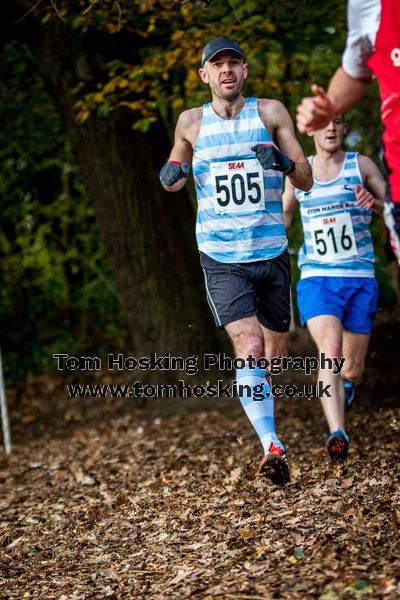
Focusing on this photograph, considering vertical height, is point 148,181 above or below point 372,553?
above

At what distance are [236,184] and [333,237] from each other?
1106 millimetres

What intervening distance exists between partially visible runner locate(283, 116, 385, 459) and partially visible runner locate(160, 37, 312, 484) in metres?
0.78

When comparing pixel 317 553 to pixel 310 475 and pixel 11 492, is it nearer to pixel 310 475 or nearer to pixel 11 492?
pixel 310 475

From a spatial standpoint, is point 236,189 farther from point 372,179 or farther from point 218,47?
point 372,179

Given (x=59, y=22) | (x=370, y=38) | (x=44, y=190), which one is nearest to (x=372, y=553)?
(x=370, y=38)

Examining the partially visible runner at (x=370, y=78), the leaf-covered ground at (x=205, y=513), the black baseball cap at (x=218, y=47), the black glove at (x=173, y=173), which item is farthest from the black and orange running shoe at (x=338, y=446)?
the black baseball cap at (x=218, y=47)

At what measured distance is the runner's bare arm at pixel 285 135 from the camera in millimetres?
4941

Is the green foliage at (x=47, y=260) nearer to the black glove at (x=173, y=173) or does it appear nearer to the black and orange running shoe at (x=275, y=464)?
the black glove at (x=173, y=173)

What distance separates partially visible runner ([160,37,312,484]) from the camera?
193 inches

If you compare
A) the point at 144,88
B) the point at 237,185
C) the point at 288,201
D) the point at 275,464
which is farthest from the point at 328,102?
the point at 144,88

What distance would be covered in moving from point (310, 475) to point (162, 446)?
247 cm

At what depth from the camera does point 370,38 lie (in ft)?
11.3

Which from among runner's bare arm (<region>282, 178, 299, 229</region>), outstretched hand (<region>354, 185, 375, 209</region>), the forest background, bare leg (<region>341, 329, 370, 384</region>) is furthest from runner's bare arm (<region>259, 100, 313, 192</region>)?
bare leg (<region>341, 329, 370, 384</region>)

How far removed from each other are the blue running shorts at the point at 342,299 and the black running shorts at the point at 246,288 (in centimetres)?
49
